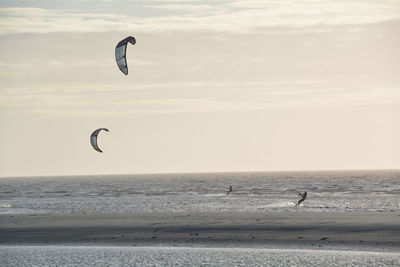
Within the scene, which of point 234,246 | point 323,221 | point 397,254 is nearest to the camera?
point 397,254

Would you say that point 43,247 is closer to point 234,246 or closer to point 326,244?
point 234,246

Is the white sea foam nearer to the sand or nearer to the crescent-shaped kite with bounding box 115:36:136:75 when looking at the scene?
the sand

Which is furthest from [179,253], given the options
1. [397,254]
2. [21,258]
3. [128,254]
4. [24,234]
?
[24,234]

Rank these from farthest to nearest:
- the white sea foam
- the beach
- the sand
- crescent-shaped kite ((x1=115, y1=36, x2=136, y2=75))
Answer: crescent-shaped kite ((x1=115, y1=36, x2=136, y2=75)) < the sand < the beach < the white sea foam

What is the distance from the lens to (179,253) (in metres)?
27.2

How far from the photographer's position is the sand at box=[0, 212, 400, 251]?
1187 inches

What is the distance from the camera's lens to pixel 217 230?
34000 millimetres

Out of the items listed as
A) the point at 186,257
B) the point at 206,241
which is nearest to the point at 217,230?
the point at 206,241

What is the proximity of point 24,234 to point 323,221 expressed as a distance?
16.4m

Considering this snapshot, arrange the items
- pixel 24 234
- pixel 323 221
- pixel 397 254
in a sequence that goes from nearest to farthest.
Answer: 1. pixel 397 254
2. pixel 24 234
3. pixel 323 221

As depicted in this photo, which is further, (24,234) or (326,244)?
(24,234)

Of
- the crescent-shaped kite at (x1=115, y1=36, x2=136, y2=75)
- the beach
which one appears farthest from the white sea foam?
the crescent-shaped kite at (x1=115, y1=36, x2=136, y2=75)

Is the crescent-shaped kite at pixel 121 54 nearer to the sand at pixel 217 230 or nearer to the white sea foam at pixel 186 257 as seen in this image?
the sand at pixel 217 230

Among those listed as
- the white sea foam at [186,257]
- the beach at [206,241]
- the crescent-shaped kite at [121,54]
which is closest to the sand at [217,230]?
the beach at [206,241]
